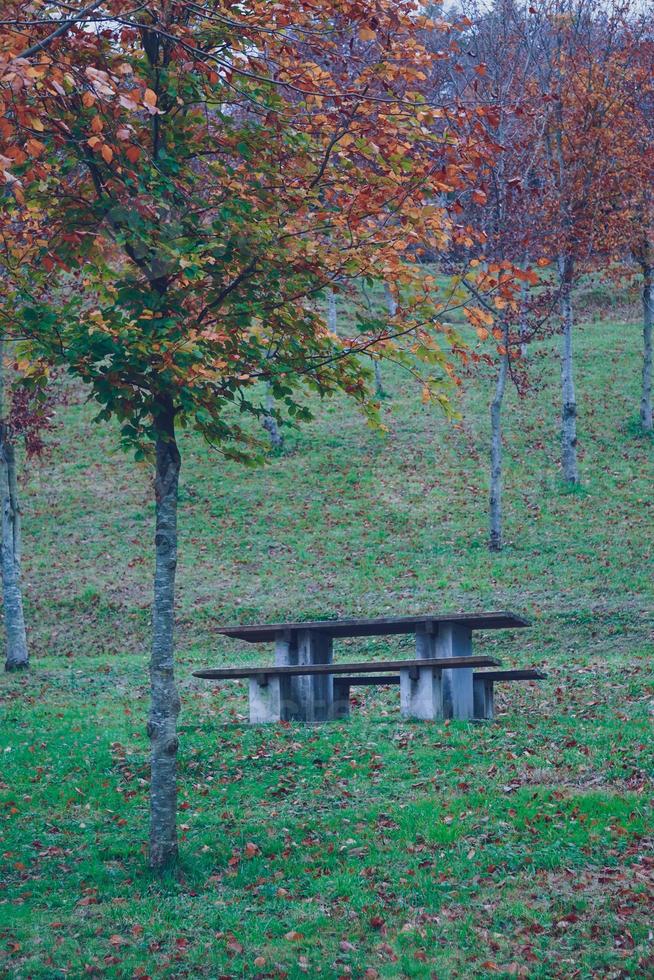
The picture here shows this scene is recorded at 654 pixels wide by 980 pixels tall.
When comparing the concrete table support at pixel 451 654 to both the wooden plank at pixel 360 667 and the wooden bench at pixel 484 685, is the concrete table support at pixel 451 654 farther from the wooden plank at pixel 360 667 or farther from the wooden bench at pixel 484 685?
the wooden plank at pixel 360 667

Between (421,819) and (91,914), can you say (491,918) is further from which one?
(91,914)

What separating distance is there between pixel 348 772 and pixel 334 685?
2803 mm

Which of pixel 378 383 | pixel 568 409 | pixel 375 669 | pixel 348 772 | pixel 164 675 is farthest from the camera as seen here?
pixel 378 383

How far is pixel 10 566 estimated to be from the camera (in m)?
17.5

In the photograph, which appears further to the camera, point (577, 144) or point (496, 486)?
point (577, 144)

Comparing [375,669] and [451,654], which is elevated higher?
[451,654]

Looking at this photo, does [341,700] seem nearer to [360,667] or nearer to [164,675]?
[360,667]

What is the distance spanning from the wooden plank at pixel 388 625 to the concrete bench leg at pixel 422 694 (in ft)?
1.59

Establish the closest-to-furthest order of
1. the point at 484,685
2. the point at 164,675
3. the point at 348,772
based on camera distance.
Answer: the point at 164,675 → the point at 348,772 → the point at 484,685

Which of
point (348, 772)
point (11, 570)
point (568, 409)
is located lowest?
point (348, 772)

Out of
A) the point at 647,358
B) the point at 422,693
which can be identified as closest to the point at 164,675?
the point at 422,693

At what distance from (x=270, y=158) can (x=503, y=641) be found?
Result: 36.1 ft

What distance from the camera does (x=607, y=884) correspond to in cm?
637

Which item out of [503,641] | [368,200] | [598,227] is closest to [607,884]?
[368,200]
